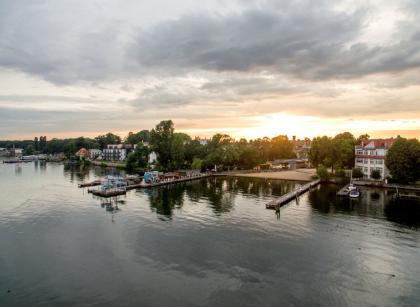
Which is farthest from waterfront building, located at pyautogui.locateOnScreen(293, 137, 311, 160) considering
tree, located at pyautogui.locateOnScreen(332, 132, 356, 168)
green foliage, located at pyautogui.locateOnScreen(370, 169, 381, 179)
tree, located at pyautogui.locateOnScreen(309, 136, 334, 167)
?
green foliage, located at pyautogui.locateOnScreen(370, 169, 381, 179)

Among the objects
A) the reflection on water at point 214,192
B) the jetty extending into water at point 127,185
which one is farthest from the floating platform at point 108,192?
the reflection on water at point 214,192

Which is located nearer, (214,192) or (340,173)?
(214,192)

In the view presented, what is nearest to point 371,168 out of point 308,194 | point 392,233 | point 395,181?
point 395,181

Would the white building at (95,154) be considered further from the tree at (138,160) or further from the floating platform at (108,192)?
the floating platform at (108,192)

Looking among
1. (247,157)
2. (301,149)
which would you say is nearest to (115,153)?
(247,157)

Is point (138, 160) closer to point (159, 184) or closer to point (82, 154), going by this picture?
point (159, 184)

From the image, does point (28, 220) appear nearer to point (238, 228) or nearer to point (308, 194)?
point (238, 228)

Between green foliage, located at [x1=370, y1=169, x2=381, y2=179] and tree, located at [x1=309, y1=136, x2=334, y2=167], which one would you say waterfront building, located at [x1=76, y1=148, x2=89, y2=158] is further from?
green foliage, located at [x1=370, y1=169, x2=381, y2=179]
